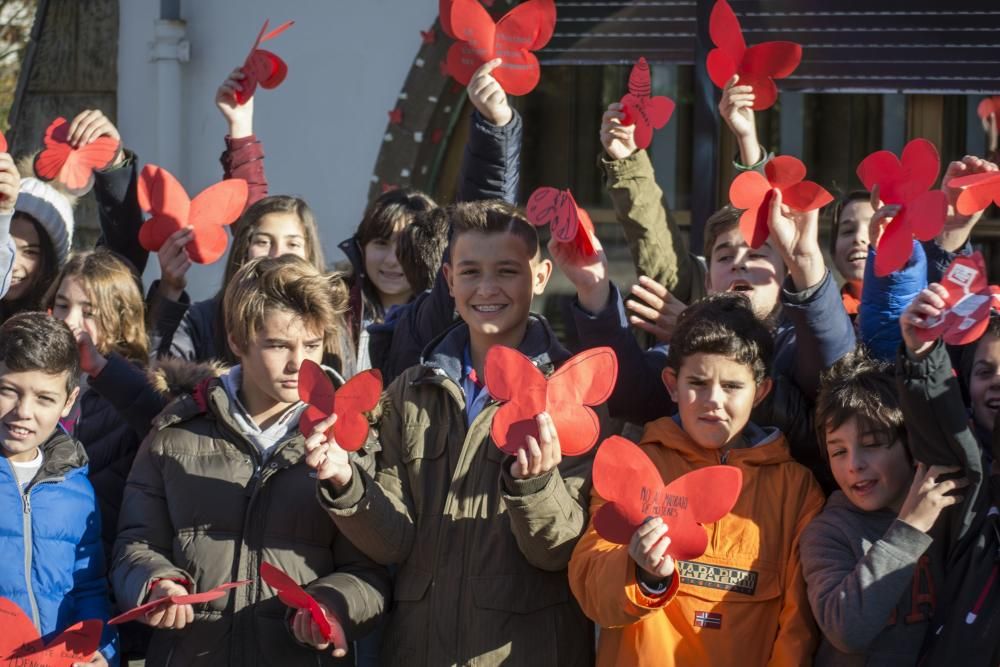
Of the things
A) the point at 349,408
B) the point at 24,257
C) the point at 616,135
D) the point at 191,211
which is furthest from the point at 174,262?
the point at 616,135

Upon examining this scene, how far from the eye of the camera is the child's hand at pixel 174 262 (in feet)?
11.3

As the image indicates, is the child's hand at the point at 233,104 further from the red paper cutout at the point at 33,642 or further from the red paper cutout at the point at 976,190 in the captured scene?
the red paper cutout at the point at 976,190

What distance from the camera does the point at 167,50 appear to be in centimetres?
534

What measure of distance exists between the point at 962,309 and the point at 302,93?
352cm

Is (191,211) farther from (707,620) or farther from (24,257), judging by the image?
(707,620)

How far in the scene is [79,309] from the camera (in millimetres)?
3285

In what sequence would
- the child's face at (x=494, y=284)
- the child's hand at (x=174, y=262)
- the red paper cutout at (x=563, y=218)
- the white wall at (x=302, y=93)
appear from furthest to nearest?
1. the white wall at (x=302, y=93)
2. the child's hand at (x=174, y=262)
3. the child's face at (x=494, y=284)
4. the red paper cutout at (x=563, y=218)

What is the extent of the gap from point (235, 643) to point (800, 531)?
3.68 ft

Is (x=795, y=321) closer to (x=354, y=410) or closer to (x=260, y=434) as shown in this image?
(x=354, y=410)

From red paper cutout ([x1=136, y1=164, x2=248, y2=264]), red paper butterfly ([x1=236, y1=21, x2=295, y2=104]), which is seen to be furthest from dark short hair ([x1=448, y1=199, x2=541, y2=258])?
red paper butterfly ([x1=236, y1=21, x2=295, y2=104])

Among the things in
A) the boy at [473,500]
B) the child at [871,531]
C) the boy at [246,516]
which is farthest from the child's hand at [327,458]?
the child at [871,531]

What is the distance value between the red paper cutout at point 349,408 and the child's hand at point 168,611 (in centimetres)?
39

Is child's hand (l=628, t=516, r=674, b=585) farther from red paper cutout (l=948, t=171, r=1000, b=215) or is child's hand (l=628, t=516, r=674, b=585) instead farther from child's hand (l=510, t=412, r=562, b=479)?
red paper cutout (l=948, t=171, r=1000, b=215)

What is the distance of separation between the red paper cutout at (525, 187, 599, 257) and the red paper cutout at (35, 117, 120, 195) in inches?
55.6
